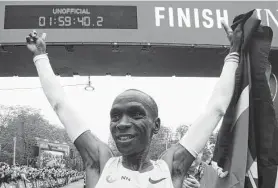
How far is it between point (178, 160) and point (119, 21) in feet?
20.6

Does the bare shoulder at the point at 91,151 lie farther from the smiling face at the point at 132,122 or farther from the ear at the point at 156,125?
the ear at the point at 156,125

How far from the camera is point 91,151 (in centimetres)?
196

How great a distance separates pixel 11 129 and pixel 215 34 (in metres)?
47.2

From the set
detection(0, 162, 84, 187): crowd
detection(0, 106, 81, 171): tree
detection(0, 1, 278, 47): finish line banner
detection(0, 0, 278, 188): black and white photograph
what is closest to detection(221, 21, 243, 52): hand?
detection(0, 0, 278, 188): black and white photograph

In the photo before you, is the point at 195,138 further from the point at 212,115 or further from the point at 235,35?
the point at 235,35

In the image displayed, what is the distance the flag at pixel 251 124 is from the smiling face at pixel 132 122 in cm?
68

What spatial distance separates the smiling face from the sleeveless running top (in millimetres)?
100

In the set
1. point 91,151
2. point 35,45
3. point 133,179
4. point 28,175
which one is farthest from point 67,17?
point 28,175

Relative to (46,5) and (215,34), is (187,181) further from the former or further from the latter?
(46,5)

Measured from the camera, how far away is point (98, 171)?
75.7 inches

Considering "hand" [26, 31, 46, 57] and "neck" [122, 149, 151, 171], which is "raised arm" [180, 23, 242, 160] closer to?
"neck" [122, 149, 151, 171]

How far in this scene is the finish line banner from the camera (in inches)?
307

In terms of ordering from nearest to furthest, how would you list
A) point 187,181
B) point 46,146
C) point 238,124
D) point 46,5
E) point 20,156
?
point 238,124 → point 187,181 → point 46,5 → point 46,146 → point 20,156

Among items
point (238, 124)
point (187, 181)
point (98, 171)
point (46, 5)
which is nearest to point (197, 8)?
point (46, 5)
